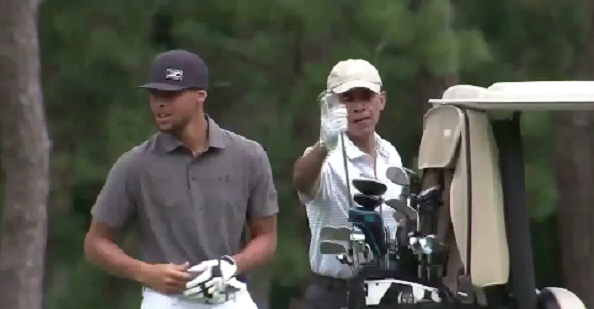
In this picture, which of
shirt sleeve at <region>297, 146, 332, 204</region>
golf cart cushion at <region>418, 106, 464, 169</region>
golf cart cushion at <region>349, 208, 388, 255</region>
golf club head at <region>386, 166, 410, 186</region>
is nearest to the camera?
golf cart cushion at <region>418, 106, 464, 169</region>

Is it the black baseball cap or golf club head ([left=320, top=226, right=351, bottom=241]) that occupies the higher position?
the black baseball cap

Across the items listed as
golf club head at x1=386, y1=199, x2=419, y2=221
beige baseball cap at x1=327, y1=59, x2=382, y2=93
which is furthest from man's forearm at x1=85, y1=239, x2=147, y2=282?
beige baseball cap at x1=327, y1=59, x2=382, y2=93

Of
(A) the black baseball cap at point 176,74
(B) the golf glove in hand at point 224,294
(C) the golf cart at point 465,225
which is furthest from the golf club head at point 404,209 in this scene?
(A) the black baseball cap at point 176,74

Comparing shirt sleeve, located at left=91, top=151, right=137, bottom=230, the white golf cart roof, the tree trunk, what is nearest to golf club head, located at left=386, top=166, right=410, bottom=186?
the white golf cart roof

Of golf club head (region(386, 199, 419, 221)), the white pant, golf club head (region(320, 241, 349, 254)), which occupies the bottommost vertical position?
the white pant

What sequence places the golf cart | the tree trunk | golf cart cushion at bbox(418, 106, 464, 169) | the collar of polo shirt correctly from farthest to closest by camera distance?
the tree trunk → the collar of polo shirt → golf cart cushion at bbox(418, 106, 464, 169) → the golf cart

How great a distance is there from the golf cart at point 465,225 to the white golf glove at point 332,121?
0.16 meters

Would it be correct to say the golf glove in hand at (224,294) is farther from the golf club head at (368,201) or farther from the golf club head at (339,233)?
the golf club head at (368,201)

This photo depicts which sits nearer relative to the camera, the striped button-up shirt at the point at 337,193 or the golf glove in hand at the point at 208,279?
the golf glove in hand at the point at 208,279

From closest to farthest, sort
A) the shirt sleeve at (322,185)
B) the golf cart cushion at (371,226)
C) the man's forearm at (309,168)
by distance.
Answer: the golf cart cushion at (371,226), the man's forearm at (309,168), the shirt sleeve at (322,185)

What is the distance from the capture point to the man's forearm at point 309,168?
392 centimetres

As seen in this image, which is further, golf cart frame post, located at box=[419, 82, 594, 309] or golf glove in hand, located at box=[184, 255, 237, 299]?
golf glove in hand, located at box=[184, 255, 237, 299]

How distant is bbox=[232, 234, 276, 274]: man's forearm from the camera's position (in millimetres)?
3686

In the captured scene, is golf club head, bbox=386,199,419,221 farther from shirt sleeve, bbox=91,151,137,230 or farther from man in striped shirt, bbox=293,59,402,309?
shirt sleeve, bbox=91,151,137,230
